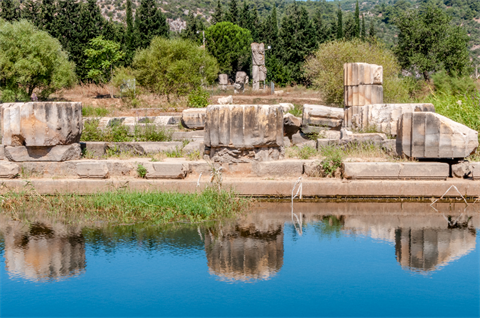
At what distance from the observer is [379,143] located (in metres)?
10.4

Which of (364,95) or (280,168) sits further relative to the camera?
(364,95)

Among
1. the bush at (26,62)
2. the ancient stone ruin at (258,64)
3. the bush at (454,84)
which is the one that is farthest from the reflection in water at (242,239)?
the ancient stone ruin at (258,64)

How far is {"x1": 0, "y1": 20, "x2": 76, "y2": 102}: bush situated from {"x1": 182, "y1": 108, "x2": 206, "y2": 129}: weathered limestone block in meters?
15.8

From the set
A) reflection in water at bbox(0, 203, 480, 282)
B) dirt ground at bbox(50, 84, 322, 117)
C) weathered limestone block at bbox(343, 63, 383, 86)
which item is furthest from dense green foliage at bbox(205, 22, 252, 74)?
reflection in water at bbox(0, 203, 480, 282)

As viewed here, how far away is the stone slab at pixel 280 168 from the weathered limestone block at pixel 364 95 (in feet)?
20.7

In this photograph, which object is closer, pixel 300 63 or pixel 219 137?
pixel 219 137

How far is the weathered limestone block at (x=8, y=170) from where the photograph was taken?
9305 mm

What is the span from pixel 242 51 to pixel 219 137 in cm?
3850

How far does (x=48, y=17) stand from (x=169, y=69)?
1710 cm

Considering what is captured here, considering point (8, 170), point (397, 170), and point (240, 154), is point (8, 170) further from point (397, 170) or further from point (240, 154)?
point (397, 170)

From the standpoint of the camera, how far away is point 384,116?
1193 cm

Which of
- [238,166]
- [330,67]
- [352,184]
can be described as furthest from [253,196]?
[330,67]

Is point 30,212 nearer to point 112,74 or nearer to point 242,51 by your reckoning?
point 112,74

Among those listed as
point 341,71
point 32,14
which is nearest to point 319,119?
point 341,71
